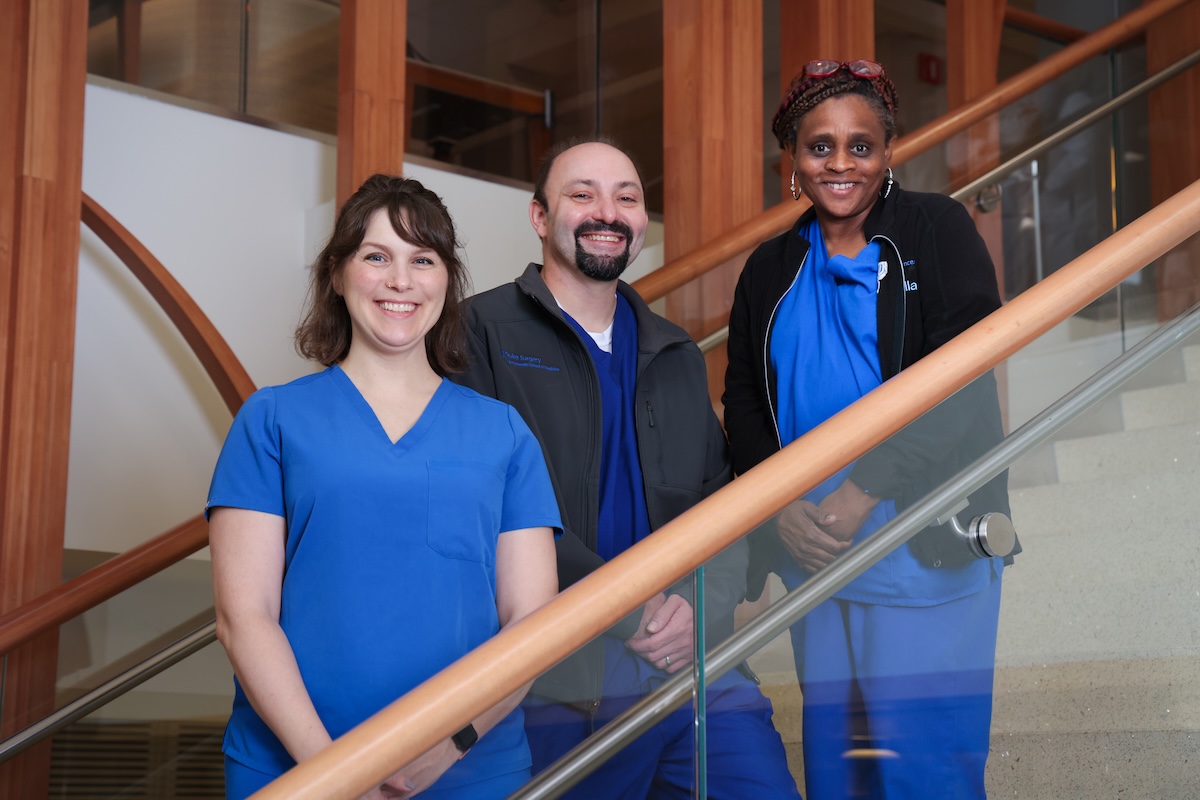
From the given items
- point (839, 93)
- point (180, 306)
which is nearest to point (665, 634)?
point (839, 93)

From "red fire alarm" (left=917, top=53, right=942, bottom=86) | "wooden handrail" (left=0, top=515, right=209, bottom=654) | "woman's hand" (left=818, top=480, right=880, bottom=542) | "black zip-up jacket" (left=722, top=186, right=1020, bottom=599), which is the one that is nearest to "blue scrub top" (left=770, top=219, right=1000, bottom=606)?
"black zip-up jacket" (left=722, top=186, right=1020, bottom=599)

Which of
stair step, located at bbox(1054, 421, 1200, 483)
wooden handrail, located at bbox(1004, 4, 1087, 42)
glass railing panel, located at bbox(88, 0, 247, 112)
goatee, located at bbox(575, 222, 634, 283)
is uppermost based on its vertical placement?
wooden handrail, located at bbox(1004, 4, 1087, 42)

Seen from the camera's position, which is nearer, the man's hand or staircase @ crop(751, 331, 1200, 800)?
the man's hand

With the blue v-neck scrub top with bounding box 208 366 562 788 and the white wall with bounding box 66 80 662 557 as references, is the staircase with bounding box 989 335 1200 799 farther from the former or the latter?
the white wall with bounding box 66 80 662 557

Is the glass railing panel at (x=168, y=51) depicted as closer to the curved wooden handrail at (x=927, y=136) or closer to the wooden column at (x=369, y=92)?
the wooden column at (x=369, y=92)

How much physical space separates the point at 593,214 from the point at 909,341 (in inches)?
23.1

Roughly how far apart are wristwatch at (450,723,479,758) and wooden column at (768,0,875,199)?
3.53 metres

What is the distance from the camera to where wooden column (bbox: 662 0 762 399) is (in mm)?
4180

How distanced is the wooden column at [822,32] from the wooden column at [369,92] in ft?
4.53

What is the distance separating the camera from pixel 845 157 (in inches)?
86.5

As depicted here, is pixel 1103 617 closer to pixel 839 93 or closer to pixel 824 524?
pixel 824 524

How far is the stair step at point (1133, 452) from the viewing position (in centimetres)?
174

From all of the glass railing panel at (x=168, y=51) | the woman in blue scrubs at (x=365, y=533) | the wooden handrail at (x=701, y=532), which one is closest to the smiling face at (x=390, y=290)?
the woman in blue scrubs at (x=365, y=533)

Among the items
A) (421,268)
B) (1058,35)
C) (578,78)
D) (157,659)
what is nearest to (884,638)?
(421,268)
